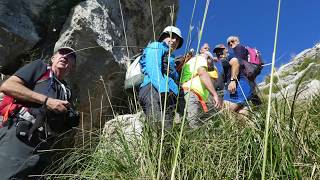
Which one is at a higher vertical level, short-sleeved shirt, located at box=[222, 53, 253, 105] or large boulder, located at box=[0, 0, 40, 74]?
large boulder, located at box=[0, 0, 40, 74]

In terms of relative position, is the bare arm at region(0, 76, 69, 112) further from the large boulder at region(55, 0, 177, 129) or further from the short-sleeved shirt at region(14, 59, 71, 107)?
the large boulder at region(55, 0, 177, 129)

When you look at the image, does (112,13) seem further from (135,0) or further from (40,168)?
(40,168)

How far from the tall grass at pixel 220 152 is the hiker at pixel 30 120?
0.61 metres

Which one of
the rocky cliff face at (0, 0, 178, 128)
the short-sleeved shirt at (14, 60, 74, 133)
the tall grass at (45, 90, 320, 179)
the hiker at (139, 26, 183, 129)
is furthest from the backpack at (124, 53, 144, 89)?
A: the rocky cliff face at (0, 0, 178, 128)

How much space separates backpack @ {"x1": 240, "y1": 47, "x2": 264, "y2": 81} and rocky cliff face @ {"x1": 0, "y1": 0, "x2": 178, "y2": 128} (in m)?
2.06

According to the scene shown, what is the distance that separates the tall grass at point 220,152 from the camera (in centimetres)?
299

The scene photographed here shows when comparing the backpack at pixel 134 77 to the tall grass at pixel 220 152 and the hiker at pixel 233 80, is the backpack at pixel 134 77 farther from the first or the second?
the tall grass at pixel 220 152

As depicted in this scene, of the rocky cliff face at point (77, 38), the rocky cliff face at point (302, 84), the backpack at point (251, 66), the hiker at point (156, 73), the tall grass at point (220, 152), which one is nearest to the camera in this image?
the tall grass at point (220, 152)

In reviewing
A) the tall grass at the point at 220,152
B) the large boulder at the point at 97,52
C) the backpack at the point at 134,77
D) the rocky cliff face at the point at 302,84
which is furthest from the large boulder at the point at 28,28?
the tall grass at the point at 220,152

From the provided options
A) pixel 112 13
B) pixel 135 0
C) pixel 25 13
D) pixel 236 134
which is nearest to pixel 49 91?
pixel 236 134

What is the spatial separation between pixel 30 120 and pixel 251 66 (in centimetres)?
394

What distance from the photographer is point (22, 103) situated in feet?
14.3

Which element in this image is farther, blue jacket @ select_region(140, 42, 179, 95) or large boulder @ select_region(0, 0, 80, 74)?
large boulder @ select_region(0, 0, 80, 74)

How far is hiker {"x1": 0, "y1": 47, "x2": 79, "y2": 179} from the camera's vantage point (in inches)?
165
